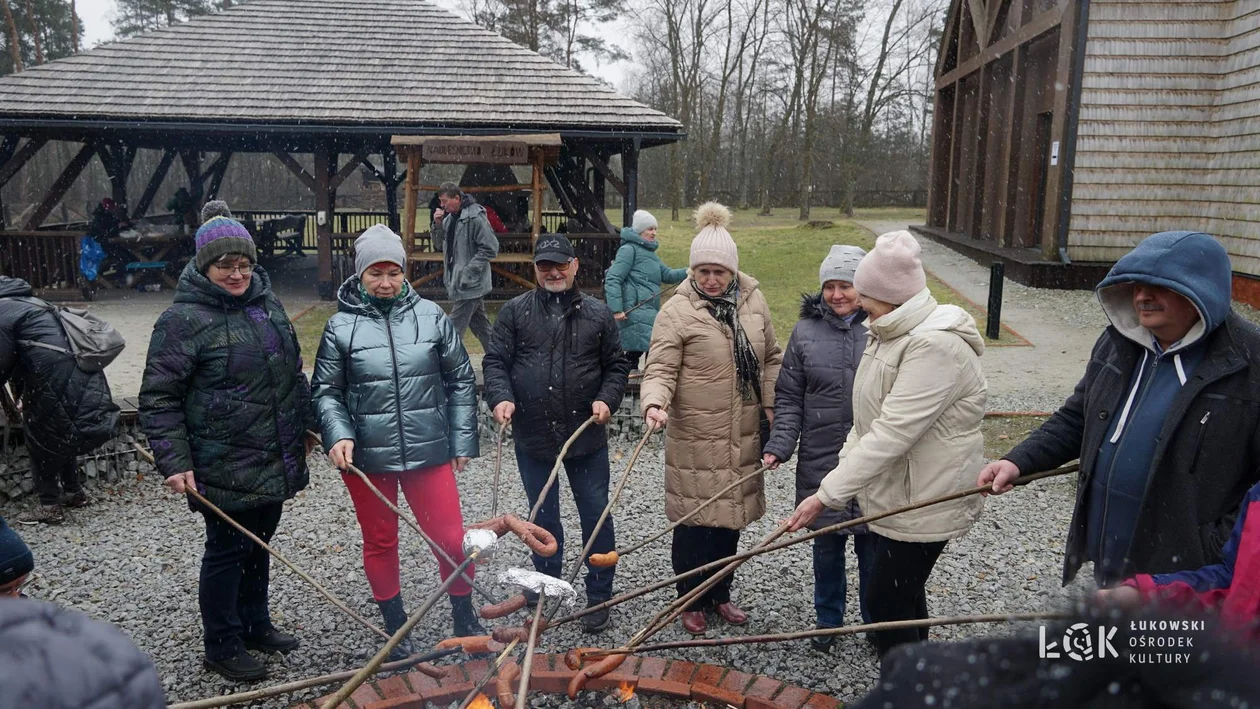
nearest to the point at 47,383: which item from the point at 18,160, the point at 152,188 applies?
the point at 18,160

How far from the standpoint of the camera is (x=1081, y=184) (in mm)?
12523

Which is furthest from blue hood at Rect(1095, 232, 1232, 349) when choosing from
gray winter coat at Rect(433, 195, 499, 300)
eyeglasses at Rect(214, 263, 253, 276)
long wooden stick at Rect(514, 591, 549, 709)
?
gray winter coat at Rect(433, 195, 499, 300)

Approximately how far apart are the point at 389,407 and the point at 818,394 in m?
1.81

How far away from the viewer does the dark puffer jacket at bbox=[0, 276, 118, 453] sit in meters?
4.69

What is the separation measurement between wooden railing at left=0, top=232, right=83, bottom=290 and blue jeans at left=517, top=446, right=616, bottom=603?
1176cm

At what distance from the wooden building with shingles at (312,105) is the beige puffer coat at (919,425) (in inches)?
369

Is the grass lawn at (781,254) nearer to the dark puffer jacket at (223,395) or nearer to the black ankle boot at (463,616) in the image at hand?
the dark puffer jacket at (223,395)

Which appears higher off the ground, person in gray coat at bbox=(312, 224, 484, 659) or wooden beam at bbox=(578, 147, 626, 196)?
wooden beam at bbox=(578, 147, 626, 196)

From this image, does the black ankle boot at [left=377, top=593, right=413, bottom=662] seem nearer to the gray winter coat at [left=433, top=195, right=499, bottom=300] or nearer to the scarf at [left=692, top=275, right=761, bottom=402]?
the scarf at [left=692, top=275, right=761, bottom=402]

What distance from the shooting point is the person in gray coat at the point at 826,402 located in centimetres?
374

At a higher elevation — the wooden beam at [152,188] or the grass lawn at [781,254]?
the wooden beam at [152,188]

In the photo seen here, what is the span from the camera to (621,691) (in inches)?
120

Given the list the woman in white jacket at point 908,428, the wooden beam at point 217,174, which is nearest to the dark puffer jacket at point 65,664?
the woman in white jacket at point 908,428

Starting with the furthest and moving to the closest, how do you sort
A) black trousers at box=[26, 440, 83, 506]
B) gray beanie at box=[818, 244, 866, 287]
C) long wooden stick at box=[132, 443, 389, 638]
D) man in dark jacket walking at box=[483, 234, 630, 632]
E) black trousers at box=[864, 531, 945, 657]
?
black trousers at box=[26, 440, 83, 506]
man in dark jacket walking at box=[483, 234, 630, 632]
gray beanie at box=[818, 244, 866, 287]
black trousers at box=[864, 531, 945, 657]
long wooden stick at box=[132, 443, 389, 638]
